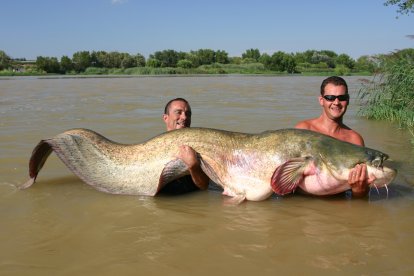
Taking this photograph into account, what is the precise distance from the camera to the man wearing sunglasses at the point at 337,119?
3.18 meters

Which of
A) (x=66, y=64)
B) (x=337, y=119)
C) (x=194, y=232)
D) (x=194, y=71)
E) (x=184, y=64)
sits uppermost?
(x=184, y=64)

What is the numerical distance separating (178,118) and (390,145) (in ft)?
11.9

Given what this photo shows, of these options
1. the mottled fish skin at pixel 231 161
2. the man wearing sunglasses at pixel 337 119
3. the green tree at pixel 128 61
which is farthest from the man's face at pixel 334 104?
the green tree at pixel 128 61

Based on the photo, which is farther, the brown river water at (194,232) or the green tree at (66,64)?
the green tree at (66,64)

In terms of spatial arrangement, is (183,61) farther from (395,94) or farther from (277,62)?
(395,94)

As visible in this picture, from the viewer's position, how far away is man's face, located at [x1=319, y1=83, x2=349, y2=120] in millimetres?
3812

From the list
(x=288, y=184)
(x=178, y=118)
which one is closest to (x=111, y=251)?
(x=288, y=184)

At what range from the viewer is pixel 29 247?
2.62 metres

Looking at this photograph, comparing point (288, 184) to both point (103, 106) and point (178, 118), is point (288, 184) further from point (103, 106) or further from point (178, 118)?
point (103, 106)

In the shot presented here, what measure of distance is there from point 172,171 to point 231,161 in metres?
0.49

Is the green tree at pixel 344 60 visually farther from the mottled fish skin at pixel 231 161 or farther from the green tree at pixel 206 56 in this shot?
the mottled fish skin at pixel 231 161

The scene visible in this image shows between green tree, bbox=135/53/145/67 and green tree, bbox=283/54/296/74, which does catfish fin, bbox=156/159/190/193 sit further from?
green tree, bbox=135/53/145/67

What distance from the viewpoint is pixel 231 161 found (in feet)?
11.3

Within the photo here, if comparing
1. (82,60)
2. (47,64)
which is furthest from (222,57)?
(47,64)
